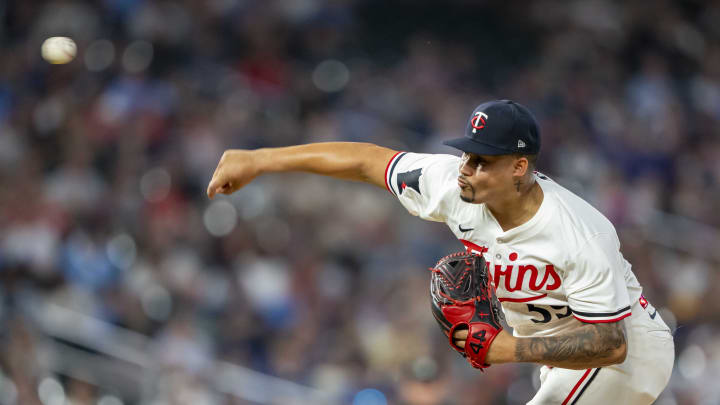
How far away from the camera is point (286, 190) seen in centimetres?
796

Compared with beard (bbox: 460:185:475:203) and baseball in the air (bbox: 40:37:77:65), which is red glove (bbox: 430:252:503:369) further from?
baseball in the air (bbox: 40:37:77:65)

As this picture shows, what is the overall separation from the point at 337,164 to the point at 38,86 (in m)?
5.40

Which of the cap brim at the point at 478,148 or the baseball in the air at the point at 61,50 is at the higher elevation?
the baseball in the air at the point at 61,50

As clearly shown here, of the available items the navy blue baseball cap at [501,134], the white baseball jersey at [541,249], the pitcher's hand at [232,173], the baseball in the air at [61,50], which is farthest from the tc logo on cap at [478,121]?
the baseball in the air at [61,50]

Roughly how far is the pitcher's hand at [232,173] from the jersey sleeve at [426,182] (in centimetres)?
58

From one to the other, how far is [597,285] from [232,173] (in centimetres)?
152

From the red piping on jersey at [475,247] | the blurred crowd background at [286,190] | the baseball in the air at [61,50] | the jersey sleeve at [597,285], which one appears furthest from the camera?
the blurred crowd background at [286,190]

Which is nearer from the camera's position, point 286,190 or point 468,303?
point 468,303

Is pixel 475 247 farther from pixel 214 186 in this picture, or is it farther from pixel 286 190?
pixel 286 190

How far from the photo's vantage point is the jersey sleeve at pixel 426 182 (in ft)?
11.5

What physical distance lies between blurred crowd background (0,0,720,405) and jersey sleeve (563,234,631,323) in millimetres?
2569

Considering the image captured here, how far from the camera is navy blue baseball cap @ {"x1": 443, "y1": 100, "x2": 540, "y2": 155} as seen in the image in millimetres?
3184

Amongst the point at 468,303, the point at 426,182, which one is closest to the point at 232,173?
the point at 426,182

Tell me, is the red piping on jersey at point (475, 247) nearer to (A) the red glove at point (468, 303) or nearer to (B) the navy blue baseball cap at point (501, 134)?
(A) the red glove at point (468, 303)
